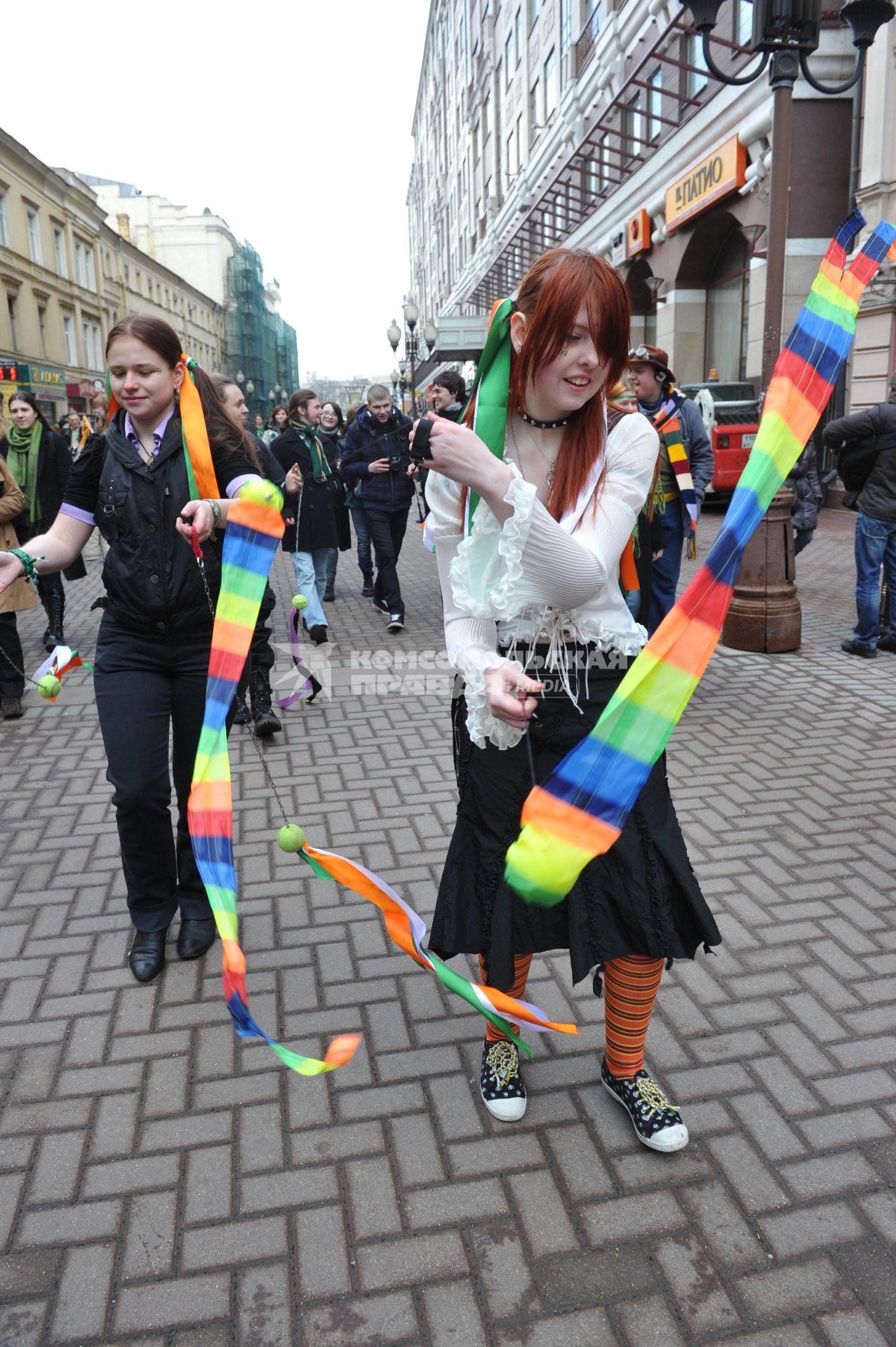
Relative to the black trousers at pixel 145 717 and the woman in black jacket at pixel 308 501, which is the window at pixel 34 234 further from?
the black trousers at pixel 145 717

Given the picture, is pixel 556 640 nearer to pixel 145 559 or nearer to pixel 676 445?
pixel 145 559

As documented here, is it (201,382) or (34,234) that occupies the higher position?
(34,234)

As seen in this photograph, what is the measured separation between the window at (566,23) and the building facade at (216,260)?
47.3 meters

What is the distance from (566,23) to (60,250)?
29348 mm

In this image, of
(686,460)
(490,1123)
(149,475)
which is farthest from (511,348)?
(686,460)

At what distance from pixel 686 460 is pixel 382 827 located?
315 centimetres

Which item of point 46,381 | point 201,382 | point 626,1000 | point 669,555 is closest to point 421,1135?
point 626,1000

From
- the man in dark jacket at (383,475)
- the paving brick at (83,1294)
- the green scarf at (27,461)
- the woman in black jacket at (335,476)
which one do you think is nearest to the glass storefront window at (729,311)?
the woman in black jacket at (335,476)

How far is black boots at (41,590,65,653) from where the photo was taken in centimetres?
737

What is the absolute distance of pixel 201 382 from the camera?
296cm

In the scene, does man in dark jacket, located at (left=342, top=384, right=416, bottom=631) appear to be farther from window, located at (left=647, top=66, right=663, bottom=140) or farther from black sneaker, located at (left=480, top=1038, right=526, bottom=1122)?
window, located at (left=647, top=66, right=663, bottom=140)

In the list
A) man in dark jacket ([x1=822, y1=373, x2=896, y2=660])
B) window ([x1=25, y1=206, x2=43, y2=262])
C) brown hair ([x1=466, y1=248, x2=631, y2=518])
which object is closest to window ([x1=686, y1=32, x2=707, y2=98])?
man in dark jacket ([x1=822, y1=373, x2=896, y2=660])

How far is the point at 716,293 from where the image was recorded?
63.5 feet

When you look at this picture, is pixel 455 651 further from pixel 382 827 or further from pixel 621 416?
pixel 382 827
